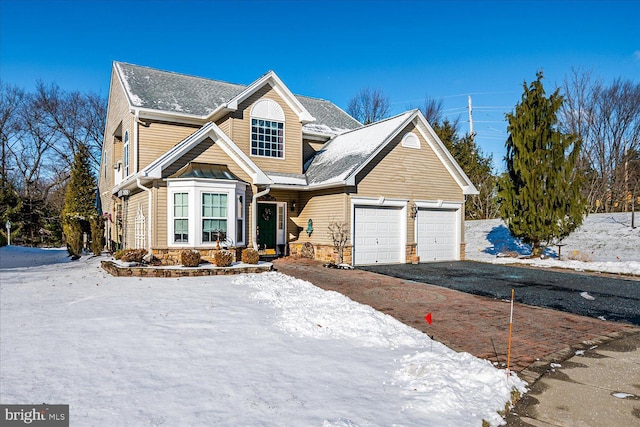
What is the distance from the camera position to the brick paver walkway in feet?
18.8

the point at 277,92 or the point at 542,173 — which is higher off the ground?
the point at 277,92

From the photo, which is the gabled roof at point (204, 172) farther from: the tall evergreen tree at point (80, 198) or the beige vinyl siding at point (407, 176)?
the tall evergreen tree at point (80, 198)

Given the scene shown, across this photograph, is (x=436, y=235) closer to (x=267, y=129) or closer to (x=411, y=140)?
(x=411, y=140)

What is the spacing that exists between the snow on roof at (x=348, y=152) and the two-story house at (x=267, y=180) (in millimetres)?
72

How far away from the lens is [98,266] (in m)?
14.4

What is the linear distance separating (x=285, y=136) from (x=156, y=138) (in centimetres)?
527

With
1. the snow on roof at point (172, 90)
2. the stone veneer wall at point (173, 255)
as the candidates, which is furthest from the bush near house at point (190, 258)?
the snow on roof at point (172, 90)

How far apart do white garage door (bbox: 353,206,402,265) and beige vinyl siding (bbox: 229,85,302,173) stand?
400 centimetres

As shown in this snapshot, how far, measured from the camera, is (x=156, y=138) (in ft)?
52.3

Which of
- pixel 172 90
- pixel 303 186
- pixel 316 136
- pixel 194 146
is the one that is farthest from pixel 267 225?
pixel 172 90

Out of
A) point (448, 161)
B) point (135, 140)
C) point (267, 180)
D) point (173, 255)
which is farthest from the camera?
point (448, 161)

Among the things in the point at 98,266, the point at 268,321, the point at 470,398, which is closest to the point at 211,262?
the point at 98,266

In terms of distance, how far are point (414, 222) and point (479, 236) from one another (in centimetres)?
1019

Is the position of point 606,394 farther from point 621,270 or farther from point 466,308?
point 621,270
